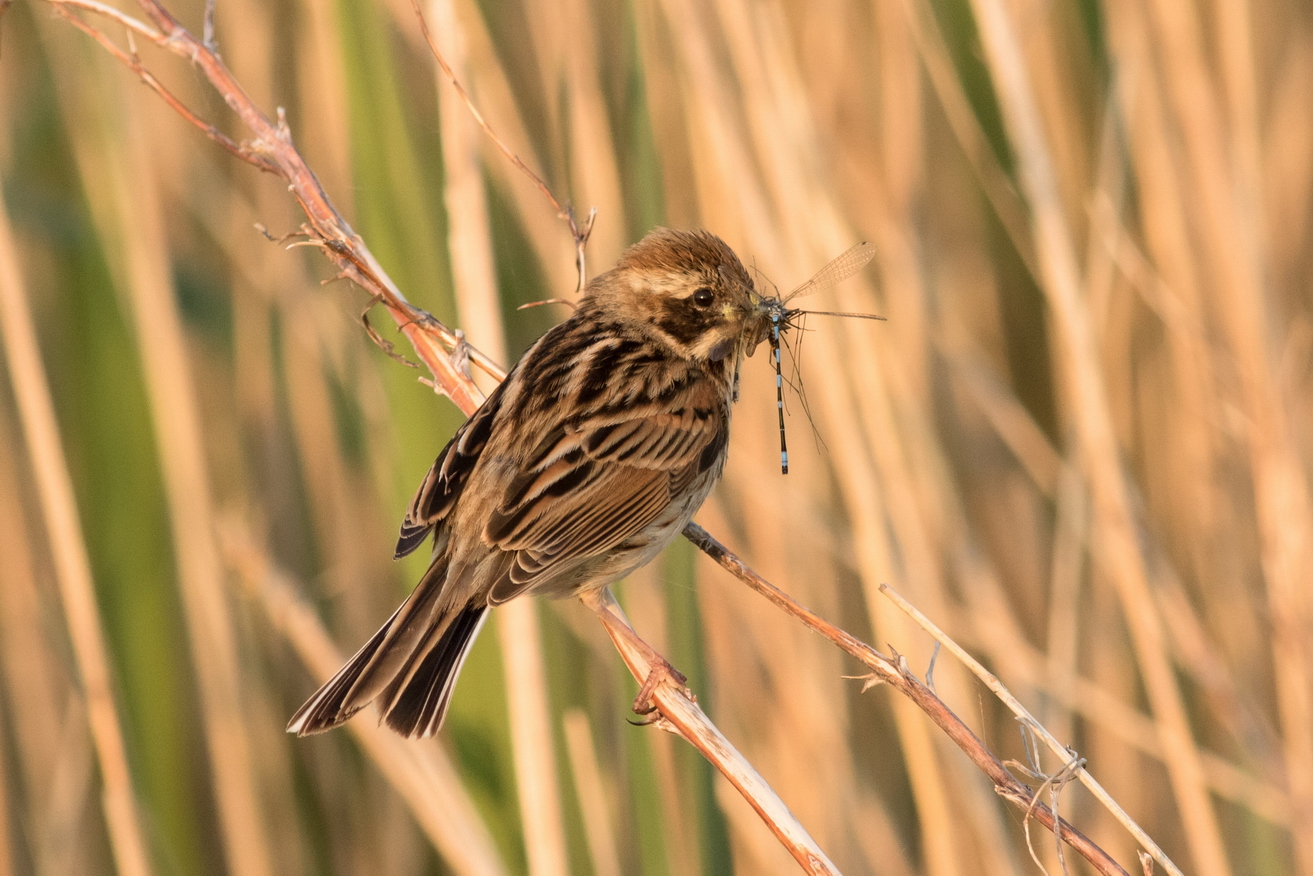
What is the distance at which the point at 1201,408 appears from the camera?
3512 millimetres

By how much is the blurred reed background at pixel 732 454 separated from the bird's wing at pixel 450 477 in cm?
5

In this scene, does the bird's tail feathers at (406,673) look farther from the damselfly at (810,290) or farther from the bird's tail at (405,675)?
the damselfly at (810,290)

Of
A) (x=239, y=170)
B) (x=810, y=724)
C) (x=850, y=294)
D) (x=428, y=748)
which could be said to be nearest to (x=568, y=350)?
(x=850, y=294)

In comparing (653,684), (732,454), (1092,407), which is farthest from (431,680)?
(1092,407)

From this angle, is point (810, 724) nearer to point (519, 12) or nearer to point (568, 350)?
point (568, 350)

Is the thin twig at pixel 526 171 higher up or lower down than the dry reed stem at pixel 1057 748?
higher up

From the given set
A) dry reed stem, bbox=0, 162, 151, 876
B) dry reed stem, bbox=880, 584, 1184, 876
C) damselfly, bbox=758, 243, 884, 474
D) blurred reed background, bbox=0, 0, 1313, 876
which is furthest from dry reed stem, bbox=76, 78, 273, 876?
dry reed stem, bbox=880, 584, 1184, 876

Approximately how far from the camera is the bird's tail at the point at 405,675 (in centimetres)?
217

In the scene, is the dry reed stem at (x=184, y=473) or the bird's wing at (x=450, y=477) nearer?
the bird's wing at (x=450, y=477)

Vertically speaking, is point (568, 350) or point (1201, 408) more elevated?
point (568, 350)

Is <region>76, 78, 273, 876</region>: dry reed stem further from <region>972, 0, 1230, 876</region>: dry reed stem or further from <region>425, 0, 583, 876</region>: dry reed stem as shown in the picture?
<region>972, 0, 1230, 876</region>: dry reed stem

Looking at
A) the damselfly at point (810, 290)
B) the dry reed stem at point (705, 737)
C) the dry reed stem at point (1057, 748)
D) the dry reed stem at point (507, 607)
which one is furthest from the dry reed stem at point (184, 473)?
the dry reed stem at point (1057, 748)

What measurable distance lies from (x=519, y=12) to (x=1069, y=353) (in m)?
1.77

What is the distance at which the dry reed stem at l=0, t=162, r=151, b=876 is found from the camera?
9.41 ft
